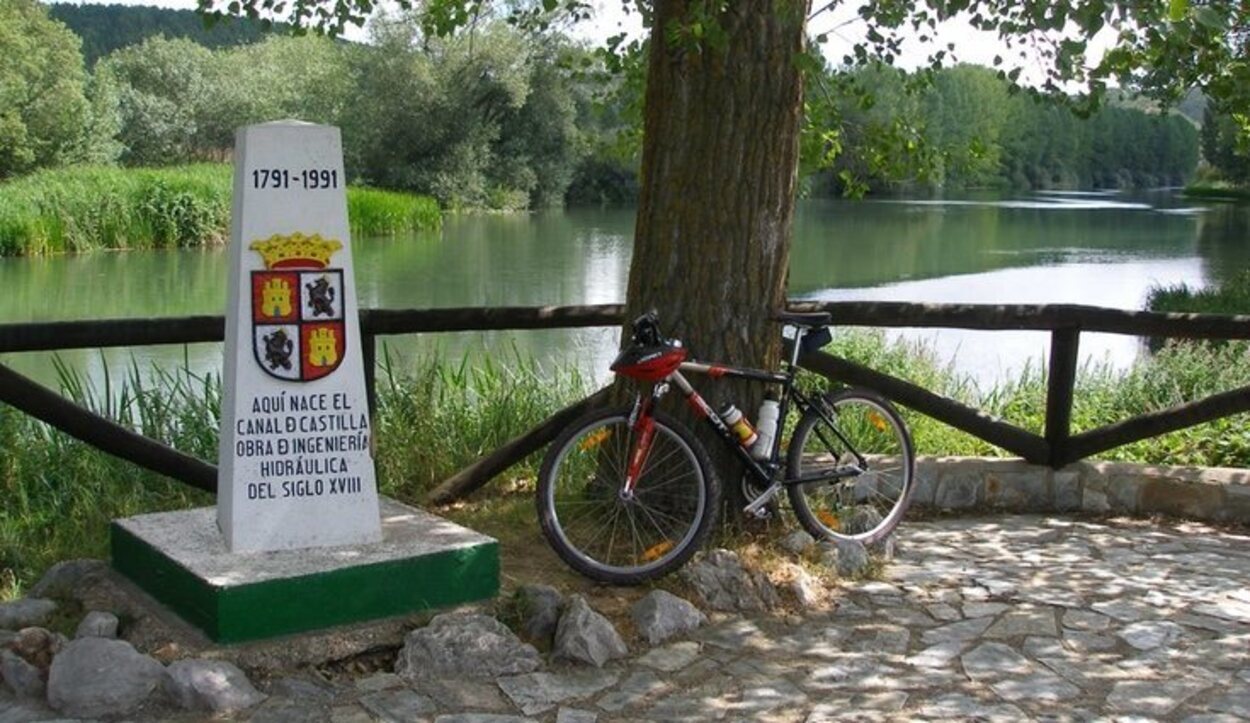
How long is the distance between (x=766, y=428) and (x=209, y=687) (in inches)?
96.9

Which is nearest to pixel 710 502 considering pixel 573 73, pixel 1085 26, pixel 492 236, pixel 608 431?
pixel 608 431

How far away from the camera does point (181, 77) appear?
168 ft

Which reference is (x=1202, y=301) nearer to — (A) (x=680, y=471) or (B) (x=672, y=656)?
(A) (x=680, y=471)

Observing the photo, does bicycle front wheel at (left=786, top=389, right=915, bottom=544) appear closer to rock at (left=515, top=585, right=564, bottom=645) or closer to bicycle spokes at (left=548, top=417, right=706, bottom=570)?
bicycle spokes at (left=548, top=417, right=706, bottom=570)

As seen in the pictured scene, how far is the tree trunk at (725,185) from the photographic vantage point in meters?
5.63

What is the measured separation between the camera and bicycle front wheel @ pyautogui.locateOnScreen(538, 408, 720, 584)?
5059 millimetres

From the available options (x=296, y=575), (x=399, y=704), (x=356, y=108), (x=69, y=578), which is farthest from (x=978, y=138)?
(x=356, y=108)

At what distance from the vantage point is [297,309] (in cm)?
471

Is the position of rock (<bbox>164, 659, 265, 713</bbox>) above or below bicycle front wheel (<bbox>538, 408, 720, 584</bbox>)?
below

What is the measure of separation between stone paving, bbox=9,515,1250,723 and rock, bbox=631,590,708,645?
0.05 metres

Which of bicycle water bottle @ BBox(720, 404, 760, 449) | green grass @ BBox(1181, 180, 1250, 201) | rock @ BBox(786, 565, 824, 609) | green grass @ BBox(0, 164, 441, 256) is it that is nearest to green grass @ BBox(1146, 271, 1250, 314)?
bicycle water bottle @ BBox(720, 404, 760, 449)

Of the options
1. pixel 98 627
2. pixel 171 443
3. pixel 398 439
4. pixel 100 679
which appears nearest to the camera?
pixel 100 679

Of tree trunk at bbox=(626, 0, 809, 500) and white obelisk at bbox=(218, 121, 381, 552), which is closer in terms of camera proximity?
white obelisk at bbox=(218, 121, 381, 552)

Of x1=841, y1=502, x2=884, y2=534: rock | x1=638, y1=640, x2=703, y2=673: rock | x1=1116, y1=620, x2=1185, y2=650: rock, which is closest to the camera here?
A: x1=638, y1=640, x2=703, y2=673: rock
